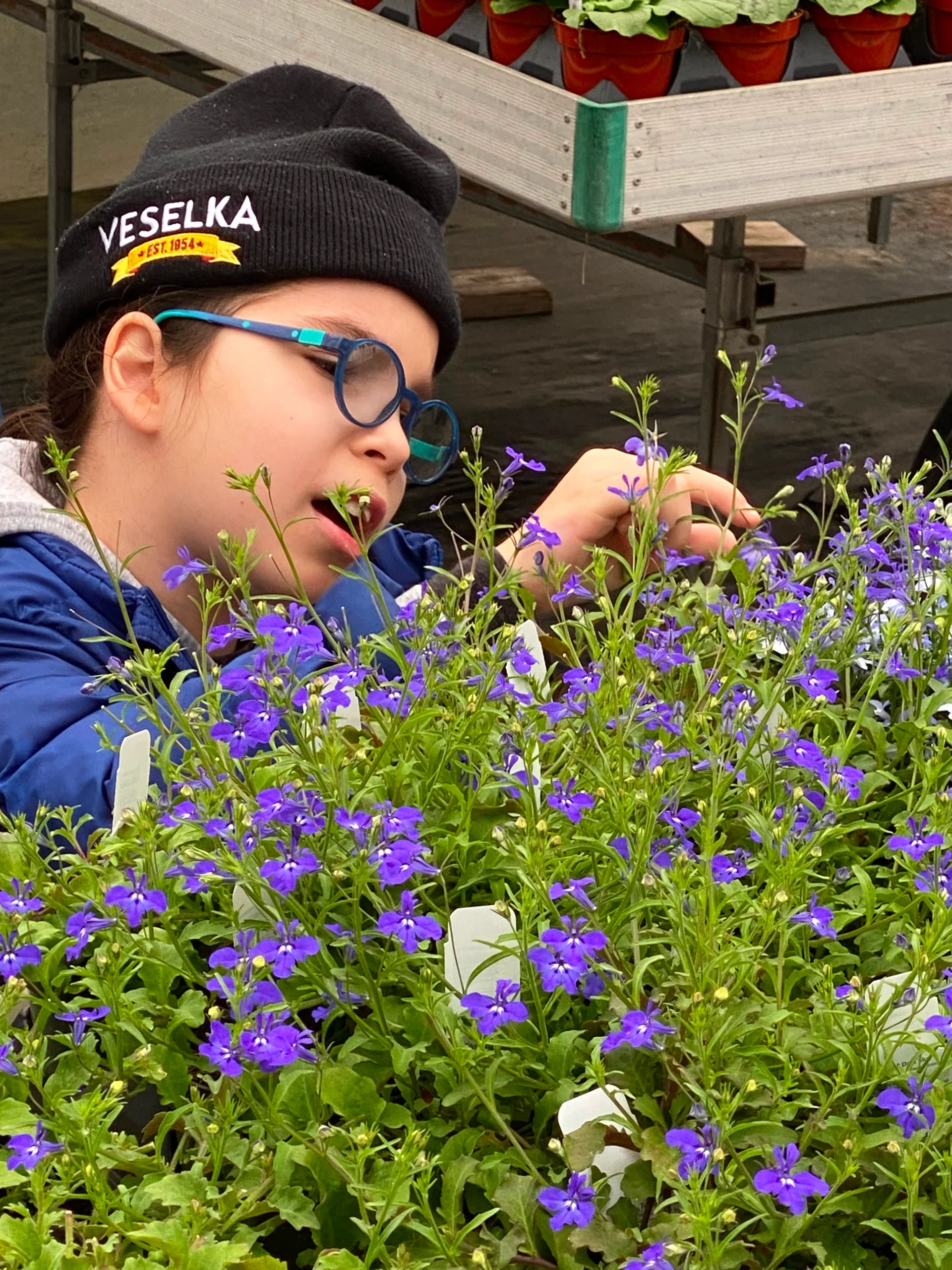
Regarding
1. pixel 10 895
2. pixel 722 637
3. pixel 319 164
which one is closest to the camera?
pixel 10 895

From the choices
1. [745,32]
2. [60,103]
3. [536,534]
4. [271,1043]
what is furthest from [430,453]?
[60,103]

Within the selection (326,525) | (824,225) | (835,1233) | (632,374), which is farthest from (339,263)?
(824,225)

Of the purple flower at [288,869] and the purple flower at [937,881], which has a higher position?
the purple flower at [288,869]

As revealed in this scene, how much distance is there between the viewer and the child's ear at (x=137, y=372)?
1290mm

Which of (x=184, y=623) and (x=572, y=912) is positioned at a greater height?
(x=572, y=912)

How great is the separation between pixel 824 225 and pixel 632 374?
1.91m

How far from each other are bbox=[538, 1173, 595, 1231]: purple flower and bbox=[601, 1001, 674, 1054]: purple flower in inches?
1.8

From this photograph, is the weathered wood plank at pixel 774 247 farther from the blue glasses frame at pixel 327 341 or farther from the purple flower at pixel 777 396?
the purple flower at pixel 777 396

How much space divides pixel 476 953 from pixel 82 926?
0.15 metres

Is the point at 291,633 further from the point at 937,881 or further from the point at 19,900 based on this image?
the point at 937,881

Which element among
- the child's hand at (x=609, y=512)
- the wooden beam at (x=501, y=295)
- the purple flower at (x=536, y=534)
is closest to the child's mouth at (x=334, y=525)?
the child's hand at (x=609, y=512)

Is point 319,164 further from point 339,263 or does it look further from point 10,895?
point 10,895

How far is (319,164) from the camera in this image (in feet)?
4.25

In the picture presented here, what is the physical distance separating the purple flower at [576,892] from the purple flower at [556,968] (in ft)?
0.07
